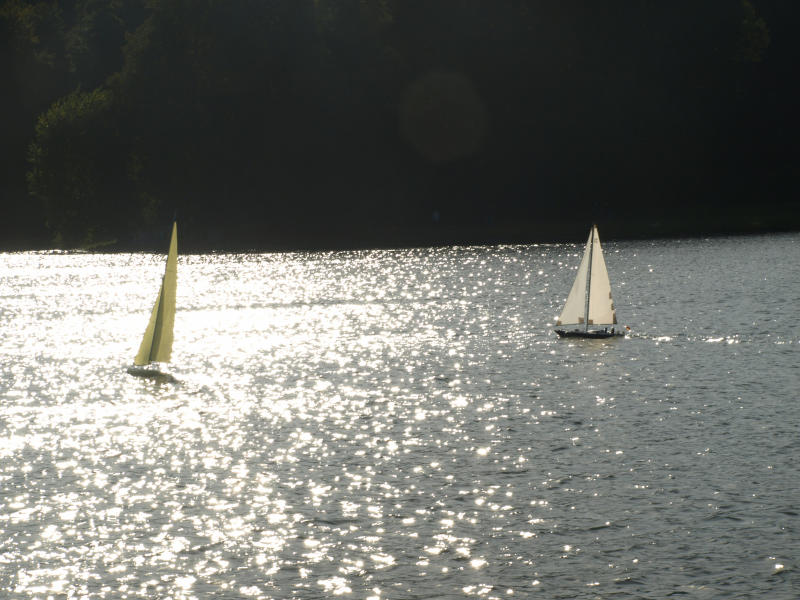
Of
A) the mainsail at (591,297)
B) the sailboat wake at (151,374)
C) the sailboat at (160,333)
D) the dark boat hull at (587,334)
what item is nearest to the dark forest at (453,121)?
the mainsail at (591,297)

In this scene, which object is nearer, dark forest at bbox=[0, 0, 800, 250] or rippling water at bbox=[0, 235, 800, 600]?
rippling water at bbox=[0, 235, 800, 600]

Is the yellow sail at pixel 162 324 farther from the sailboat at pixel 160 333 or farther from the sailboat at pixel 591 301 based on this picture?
the sailboat at pixel 591 301

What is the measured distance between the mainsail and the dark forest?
83.2 metres

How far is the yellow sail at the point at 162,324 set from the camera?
6009 cm

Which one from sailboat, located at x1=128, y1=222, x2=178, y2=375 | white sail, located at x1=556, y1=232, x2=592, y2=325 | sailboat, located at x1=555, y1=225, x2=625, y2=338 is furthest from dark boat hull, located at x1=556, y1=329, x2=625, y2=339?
sailboat, located at x1=128, y1=222, x2=178, y2=375

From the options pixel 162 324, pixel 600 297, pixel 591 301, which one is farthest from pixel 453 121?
pixel 162 324

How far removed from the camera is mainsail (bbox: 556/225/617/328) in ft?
232

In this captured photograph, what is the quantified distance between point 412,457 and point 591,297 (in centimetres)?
3382

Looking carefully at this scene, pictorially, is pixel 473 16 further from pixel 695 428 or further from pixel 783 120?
pixel 695 428

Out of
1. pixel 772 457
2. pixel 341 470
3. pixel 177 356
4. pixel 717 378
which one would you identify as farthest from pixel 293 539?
pixel 177 356

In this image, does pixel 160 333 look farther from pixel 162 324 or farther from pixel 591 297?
pixel 591 297

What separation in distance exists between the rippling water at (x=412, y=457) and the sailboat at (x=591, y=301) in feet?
4.92

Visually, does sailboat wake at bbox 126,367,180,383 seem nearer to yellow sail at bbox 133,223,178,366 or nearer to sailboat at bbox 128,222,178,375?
sailboat at bbox 128,222,178,375

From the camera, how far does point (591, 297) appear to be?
71875 millimetres
